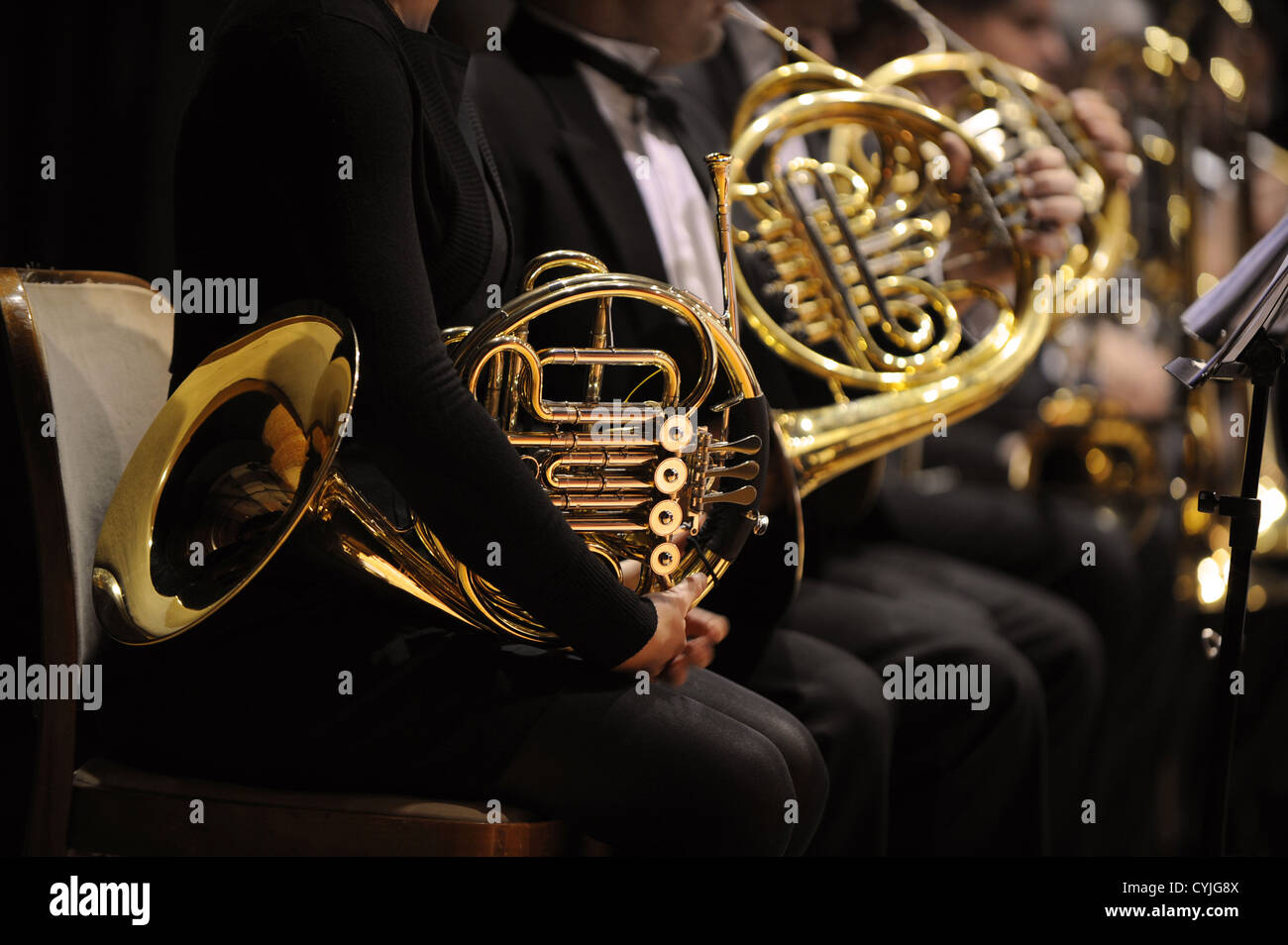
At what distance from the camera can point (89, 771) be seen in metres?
1.03

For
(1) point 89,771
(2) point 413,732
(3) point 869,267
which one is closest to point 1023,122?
(3) point 869,267

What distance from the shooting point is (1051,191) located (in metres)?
1.66

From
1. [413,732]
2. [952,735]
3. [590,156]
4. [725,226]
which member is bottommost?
[952,735]

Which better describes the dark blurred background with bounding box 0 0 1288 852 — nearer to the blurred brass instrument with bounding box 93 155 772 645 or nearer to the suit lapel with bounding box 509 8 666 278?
the suit lapel with bounding box 509 8 666 278

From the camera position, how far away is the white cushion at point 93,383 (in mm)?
1046

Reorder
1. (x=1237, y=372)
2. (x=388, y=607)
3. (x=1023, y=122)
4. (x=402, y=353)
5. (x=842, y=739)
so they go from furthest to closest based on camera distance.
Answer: (x=1023, y=122)
(x=842, y=739)
(x=1237, y=372)
(x=388, y=607)
(x=402, y=353)

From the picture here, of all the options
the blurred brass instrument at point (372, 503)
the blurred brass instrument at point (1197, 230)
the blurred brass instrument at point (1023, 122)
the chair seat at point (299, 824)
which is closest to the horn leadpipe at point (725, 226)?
the blurred brass instrument at point (372, 503)

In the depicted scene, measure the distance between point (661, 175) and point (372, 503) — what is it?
0.71m

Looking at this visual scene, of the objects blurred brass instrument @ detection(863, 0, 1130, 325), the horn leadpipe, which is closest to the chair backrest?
the horn leadpipe

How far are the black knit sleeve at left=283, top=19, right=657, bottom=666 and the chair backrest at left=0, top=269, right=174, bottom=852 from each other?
27 cm

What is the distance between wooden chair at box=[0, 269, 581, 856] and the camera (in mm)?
971

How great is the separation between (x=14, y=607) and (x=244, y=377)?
45 centimetres

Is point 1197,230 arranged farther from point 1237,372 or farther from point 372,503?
point 372,503

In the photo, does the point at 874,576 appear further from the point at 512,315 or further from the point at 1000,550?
the point at 512,315
